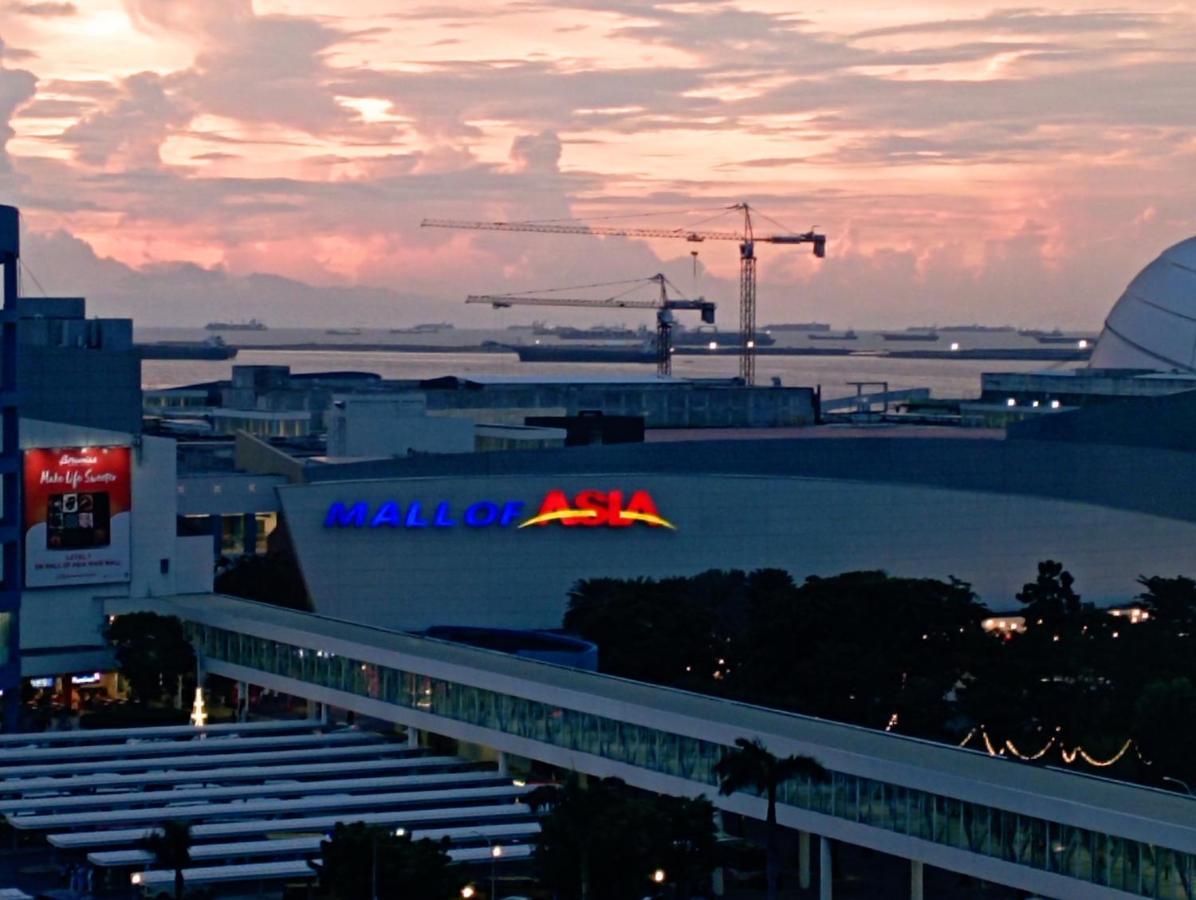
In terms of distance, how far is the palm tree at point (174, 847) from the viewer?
2711 cm

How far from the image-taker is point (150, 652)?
4059 cm

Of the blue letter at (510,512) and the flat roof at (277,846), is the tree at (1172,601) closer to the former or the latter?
the blue letter at (510,512)

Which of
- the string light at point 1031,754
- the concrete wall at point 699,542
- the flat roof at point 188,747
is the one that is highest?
the concrete wall at point 699,542

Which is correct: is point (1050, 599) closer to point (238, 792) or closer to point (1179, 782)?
point (1179, 782)

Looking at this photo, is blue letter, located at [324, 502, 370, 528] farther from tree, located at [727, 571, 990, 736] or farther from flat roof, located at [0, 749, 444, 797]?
flat roof, located at [0, 749, 444, 797]

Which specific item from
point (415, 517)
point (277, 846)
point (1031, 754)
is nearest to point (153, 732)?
point (277, 846)

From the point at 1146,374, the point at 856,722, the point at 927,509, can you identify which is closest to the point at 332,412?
the point at 927,509

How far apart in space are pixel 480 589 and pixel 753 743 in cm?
2289

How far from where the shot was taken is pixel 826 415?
3438 inches

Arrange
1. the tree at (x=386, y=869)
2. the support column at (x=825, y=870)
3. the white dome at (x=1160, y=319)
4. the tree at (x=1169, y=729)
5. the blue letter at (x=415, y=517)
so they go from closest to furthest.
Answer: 1. the tree at (x=386, y=869)
2. the support column at (x=825, y=870)
3. the tree at (x=1169, y=729)
4. the blue letter at (x=415, y=517)
5. the white dome at (x=1160, y=319)

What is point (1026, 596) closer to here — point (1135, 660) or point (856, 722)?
point (1135, 660)

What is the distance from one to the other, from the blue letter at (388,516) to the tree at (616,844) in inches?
904

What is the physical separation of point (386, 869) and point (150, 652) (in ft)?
53.2

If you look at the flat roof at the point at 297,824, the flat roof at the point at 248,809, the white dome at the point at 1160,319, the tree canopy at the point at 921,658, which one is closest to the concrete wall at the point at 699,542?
the tree canopy at the point at 921,658
